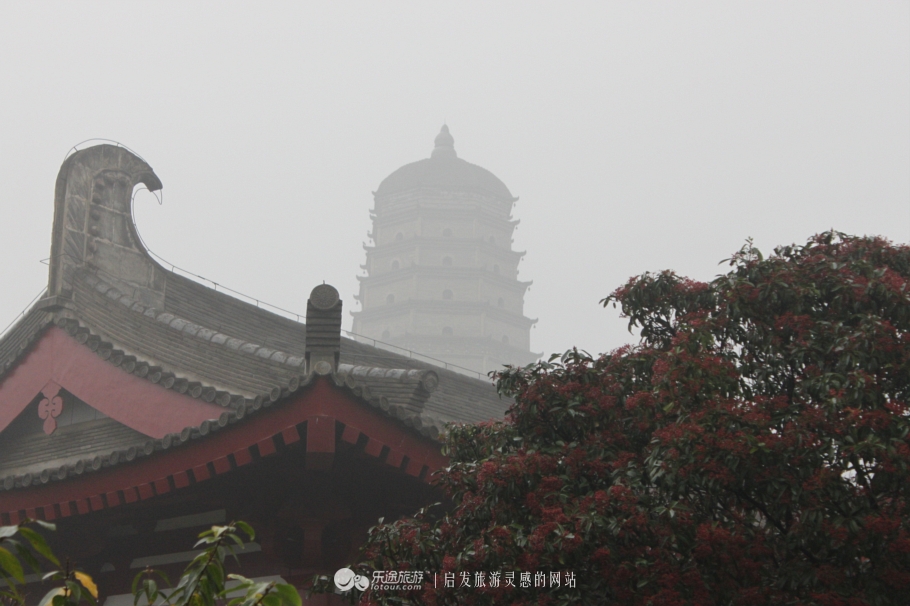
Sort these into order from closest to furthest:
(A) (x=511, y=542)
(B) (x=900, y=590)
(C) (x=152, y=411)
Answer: (B) (x=900, y=590) → (A) (x=511, y=542) → (C) (x=152, y=411)

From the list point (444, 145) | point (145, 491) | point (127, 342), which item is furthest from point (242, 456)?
point (444, 145)

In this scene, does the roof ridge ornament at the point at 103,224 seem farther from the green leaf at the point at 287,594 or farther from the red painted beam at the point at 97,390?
the green leaf at the point at 287,594

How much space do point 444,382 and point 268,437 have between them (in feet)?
23.9

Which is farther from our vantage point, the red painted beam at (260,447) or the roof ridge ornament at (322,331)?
the roof ridge ornament at (322,331)

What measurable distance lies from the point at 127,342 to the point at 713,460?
7.28 meters

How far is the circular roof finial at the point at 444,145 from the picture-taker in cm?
8188

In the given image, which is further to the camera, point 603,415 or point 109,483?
point 109,483

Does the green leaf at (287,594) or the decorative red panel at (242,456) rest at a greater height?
the decorative red panel at (242,456)

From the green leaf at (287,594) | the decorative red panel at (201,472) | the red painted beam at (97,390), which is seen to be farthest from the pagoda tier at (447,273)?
the green leaf at (287,594)

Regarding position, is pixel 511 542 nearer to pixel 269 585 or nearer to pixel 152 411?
pixel 269 585

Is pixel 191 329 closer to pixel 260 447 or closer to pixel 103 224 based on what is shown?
pixel 103 224

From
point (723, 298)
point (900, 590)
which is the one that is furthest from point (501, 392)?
point (900, 590)

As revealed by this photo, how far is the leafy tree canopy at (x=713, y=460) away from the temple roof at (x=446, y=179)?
67.1 metres

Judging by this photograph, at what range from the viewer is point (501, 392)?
7.18 m
